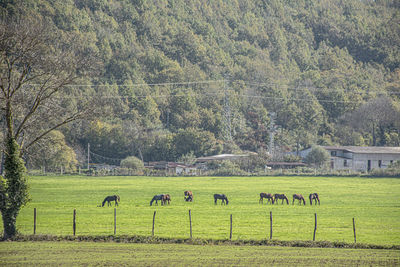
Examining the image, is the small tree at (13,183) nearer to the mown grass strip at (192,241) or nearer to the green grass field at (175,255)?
the mown grass strip at (192,241)

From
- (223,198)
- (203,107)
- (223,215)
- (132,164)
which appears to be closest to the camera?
(223,215)

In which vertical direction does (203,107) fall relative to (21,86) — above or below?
above

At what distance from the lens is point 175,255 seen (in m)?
28.0

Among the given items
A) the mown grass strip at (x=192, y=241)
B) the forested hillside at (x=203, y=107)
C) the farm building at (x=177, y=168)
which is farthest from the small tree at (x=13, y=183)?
the forested hillside at (x=203, y=107)

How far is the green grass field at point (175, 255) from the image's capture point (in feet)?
86.4

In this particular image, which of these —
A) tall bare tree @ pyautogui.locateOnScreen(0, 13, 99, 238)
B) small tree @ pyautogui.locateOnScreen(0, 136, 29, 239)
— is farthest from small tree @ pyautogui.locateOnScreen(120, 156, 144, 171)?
small tree @ pyautogui.locateOnScreen(0, 136, 29, 239)

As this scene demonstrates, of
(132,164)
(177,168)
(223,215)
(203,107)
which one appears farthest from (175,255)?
(203,107)

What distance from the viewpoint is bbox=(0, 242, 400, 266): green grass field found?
26.3m

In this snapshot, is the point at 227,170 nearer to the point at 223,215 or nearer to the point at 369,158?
the point at 369,158

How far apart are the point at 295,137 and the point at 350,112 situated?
22690 mm

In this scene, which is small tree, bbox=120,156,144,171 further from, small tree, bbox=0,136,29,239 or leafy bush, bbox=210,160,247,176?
small tree, bbox=0,136,29,239

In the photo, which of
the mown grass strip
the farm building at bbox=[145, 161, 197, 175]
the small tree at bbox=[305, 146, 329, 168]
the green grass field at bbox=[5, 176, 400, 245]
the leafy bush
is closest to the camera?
the mown grass strip

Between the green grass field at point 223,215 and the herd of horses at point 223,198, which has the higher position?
the herd of horses at point 223,198

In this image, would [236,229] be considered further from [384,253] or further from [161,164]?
[161,164]
